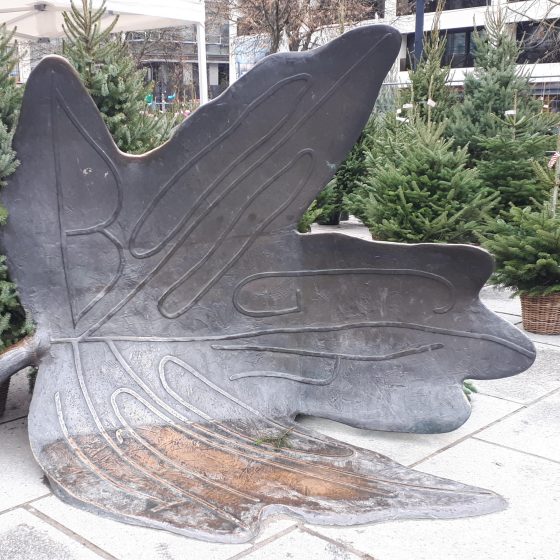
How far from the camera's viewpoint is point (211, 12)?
24719mm

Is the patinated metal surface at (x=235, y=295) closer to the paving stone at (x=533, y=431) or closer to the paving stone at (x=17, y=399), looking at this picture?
the paving stone at (x=533, y=431)

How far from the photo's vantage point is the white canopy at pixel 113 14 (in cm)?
890

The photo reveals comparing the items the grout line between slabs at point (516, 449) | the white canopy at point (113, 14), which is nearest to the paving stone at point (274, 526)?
the grout line between slabs at point (516, 449)

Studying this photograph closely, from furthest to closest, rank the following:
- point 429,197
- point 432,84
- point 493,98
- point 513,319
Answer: point 432,84
point 493,98
point 429,197
point 513,319

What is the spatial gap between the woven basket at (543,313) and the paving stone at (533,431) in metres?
1.67

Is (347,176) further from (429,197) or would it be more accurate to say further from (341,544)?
(341,544)

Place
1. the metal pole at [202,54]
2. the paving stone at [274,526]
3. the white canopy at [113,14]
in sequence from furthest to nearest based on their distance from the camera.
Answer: the metal pole at [202,54]
the white canopy at [113,14]
the paving stone at [274,526]

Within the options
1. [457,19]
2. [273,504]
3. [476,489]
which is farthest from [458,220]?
[457,19]

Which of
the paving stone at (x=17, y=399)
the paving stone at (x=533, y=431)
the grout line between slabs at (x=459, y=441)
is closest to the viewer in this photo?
the grout line between slabs at (x=459, y=441)

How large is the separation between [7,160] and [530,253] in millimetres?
4085

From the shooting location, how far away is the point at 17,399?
425 cm

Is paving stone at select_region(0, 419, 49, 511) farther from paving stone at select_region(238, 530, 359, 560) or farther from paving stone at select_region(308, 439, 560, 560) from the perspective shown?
paving stone at select_region(308, 439, 560, 560)

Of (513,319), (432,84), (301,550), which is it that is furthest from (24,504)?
(432,84)

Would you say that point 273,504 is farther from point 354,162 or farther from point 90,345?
point 354,162
